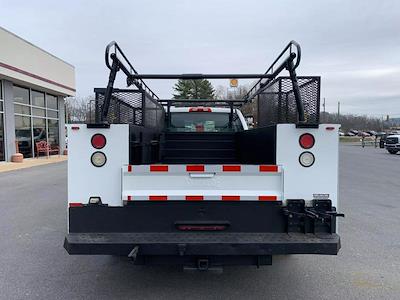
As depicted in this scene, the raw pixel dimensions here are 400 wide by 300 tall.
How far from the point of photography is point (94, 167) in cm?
332

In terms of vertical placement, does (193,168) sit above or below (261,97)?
below

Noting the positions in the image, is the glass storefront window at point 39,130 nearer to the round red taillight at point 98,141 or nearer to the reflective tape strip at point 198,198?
the round red taillight at point 98,141

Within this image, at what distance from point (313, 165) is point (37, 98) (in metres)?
22.5

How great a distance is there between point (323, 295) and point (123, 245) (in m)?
2.04

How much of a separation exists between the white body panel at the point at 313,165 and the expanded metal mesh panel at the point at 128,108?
1.88 meters

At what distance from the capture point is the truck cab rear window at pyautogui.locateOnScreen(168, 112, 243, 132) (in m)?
6.79

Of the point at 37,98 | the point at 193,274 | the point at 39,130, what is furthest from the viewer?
the point at 37,98

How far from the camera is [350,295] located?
3.57 m

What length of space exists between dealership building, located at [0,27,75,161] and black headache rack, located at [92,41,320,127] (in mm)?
15332

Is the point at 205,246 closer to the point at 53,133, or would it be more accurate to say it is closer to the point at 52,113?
the point at 53,133

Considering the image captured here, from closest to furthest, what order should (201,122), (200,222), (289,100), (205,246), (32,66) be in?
(205,246)
(200,222)
(289,100)
(201,122)
(32,66)

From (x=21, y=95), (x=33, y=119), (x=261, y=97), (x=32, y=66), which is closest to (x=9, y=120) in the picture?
(x=21, y=95)

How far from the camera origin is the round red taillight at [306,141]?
332cm

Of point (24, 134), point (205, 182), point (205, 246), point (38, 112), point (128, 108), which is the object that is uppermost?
point (38, 112)
